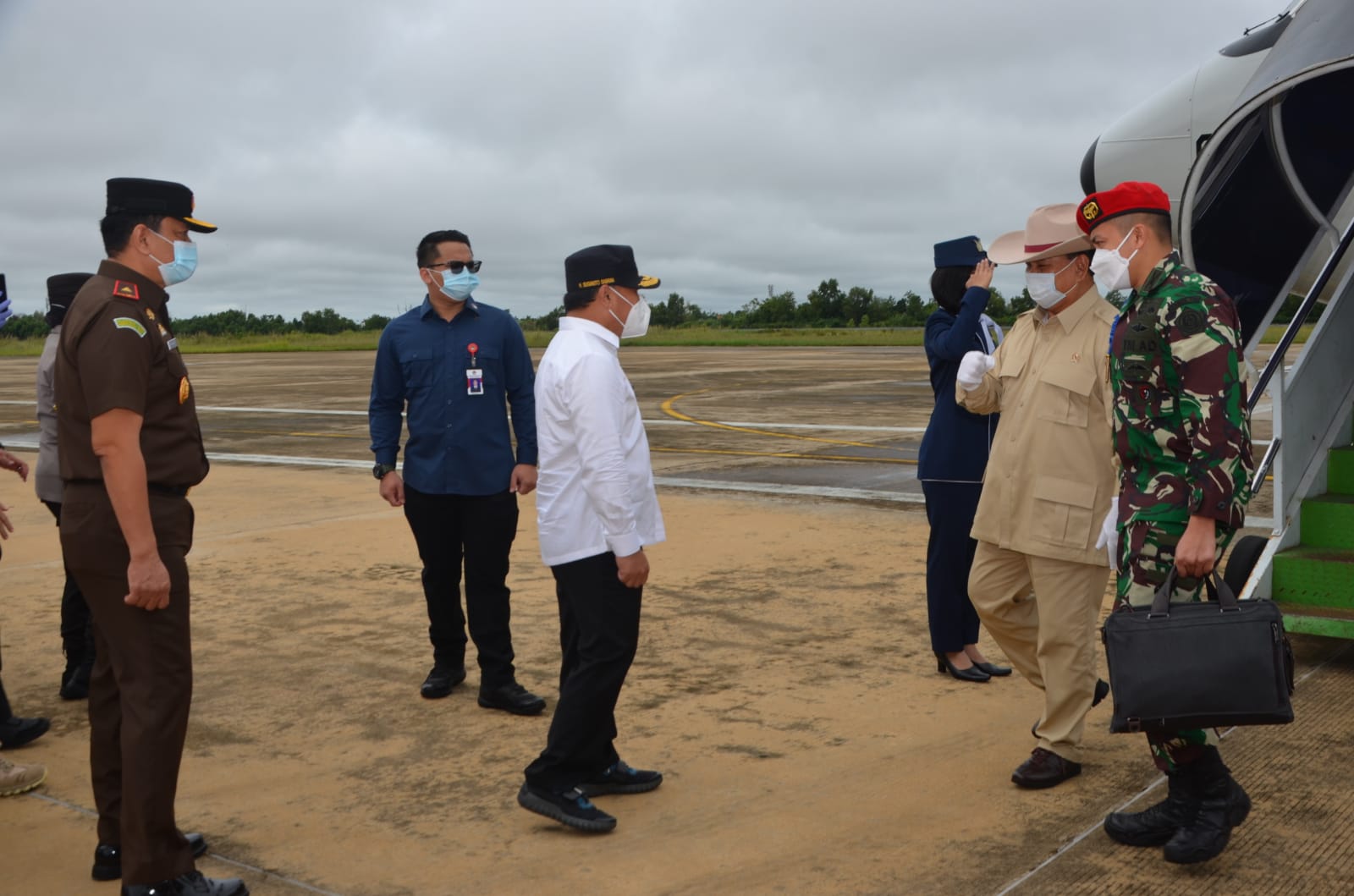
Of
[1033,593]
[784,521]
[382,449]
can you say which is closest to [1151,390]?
[1033,593]

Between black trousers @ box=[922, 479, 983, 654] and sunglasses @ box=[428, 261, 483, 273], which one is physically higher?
sunglasses @ box=[428, 261, 483, 273]

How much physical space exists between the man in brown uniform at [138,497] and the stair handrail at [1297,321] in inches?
174

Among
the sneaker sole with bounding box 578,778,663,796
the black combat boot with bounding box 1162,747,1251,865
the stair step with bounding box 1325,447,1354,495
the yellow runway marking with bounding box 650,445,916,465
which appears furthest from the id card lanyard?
Answer: the yellow runway marking with bounding box 650,445,916,465

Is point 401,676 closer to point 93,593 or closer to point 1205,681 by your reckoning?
point 93,593

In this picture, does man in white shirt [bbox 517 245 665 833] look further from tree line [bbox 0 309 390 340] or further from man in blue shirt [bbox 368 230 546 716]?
tree line [bbox 0 309 390 340]

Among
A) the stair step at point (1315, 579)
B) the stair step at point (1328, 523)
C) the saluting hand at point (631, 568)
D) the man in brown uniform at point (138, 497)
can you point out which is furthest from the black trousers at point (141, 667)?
the stair step at point (1328, 523)

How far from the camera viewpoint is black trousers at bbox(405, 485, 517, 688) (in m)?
5.48

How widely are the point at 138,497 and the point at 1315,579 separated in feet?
17.1

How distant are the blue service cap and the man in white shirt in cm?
191

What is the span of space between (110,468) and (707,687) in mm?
3064

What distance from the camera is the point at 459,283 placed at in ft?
18.2

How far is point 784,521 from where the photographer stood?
10.0 meters

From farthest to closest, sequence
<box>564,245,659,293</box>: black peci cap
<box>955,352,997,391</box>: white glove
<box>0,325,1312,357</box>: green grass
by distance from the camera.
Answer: <box>0,325,1312,357</box>: green grass, <box>955,352,997,391</box>: white glove, <box>564,245,659,293</box>: black peci cap

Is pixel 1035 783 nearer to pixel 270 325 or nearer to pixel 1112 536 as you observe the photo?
pixel 1112 536
